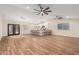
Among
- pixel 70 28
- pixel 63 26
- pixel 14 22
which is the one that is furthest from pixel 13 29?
pixel 70 28

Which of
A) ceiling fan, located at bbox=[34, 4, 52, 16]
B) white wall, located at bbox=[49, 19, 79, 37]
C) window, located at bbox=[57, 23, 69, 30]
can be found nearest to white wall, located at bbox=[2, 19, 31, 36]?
ceiling fan, located at bbox=[34, 4, 52, 16]

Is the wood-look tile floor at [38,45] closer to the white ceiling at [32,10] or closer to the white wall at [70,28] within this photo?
the white wall at [70,28]

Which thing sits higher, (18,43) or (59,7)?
(59,7)

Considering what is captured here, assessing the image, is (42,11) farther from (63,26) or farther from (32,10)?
(63,26)

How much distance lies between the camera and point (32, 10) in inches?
95.7

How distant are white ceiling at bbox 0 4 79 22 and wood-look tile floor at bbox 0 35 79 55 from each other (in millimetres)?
409

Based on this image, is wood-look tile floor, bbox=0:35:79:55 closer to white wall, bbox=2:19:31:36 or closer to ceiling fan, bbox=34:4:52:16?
white wall, bbox=2:19:31:36

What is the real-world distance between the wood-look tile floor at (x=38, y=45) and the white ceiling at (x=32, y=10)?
0.41 m

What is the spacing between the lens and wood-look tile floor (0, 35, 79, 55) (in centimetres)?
241

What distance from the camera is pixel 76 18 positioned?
7.85ft
